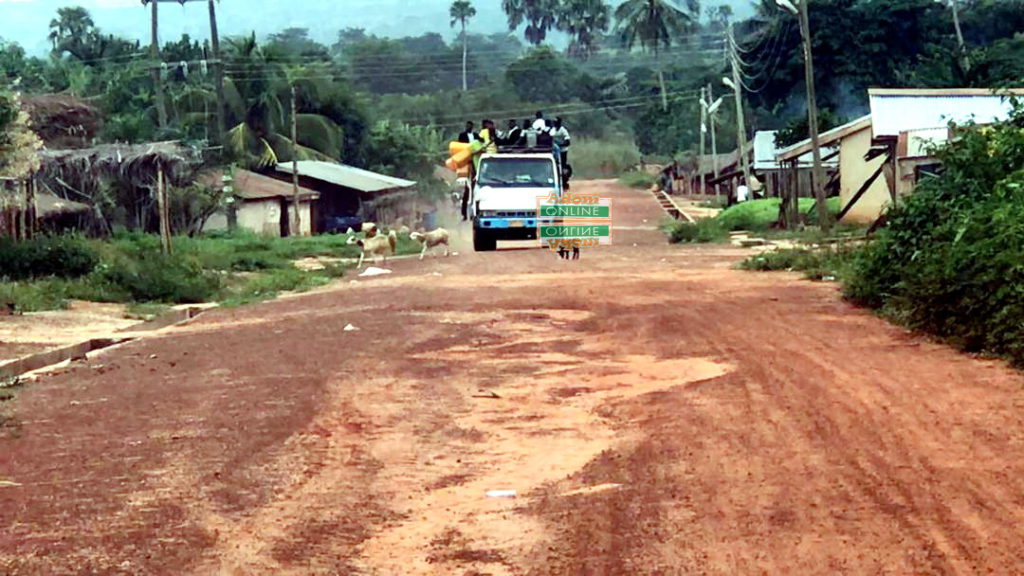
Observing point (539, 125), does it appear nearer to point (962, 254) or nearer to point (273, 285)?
point (273, 285)

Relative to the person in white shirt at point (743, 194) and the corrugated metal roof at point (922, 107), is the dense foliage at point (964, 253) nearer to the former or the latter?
the corrugated metal roof at point (922, 107)

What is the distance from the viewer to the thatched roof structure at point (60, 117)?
3672 cm

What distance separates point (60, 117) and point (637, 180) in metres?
59.5

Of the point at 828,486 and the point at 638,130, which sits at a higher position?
the point at 638,130

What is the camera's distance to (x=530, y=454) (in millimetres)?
9383

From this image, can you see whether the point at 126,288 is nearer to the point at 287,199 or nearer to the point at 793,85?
the point at 287,199

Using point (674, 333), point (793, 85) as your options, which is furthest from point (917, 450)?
point (793, 85)

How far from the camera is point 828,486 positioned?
780 centimetres

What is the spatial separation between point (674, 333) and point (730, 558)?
904cm

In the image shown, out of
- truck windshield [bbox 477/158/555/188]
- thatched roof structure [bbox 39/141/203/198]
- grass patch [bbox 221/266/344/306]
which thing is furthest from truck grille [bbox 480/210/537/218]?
thatched roof structure [bbox 39/141/203/198]

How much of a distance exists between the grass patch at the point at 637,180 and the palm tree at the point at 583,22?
1684 inches

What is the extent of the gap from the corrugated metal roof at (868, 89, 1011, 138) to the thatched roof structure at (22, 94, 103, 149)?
2168 cm

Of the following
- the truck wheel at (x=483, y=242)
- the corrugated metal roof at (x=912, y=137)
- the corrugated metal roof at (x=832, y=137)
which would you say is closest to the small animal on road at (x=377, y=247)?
the truck wheel at (x=483, y=242)

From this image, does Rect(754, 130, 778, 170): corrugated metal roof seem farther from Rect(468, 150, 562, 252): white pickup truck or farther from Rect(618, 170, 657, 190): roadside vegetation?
Rect(468, 150, 562, 252): white pickup truck
